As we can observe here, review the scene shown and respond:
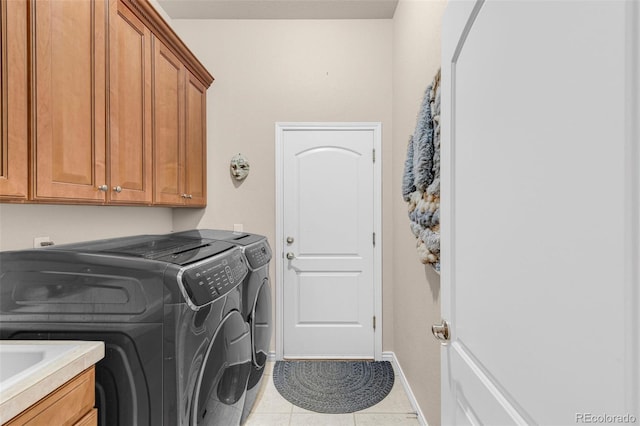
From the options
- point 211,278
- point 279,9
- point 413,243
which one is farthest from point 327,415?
point 279,9

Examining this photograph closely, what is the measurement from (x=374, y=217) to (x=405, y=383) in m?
1.28

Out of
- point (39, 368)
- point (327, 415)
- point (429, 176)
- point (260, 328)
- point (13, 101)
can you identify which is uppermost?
point (13, 101)

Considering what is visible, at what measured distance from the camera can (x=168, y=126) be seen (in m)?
2.12

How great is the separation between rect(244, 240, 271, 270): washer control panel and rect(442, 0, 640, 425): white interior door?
132 cm

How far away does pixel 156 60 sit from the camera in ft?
6.42

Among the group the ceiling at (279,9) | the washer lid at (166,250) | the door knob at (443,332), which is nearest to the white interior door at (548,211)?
the door knob at (443,332)

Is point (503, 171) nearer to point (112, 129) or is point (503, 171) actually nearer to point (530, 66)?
point (530, 66)

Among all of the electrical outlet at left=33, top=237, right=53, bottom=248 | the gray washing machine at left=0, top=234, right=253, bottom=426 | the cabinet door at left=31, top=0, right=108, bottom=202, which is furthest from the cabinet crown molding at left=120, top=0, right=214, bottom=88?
the gray washing machine at left=0, top=234, right=253, bottom=426

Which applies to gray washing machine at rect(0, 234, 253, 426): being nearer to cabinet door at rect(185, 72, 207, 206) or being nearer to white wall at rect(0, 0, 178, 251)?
white wall at rect(0, 0, 178, 251)

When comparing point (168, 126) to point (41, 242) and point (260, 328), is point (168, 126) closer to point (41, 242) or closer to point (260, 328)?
point (41, 242)

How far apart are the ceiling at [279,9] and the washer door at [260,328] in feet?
6.98

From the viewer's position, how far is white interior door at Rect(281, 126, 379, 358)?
279 cm

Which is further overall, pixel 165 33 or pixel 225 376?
pixel 165 33

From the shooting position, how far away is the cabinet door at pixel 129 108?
1571 mm
